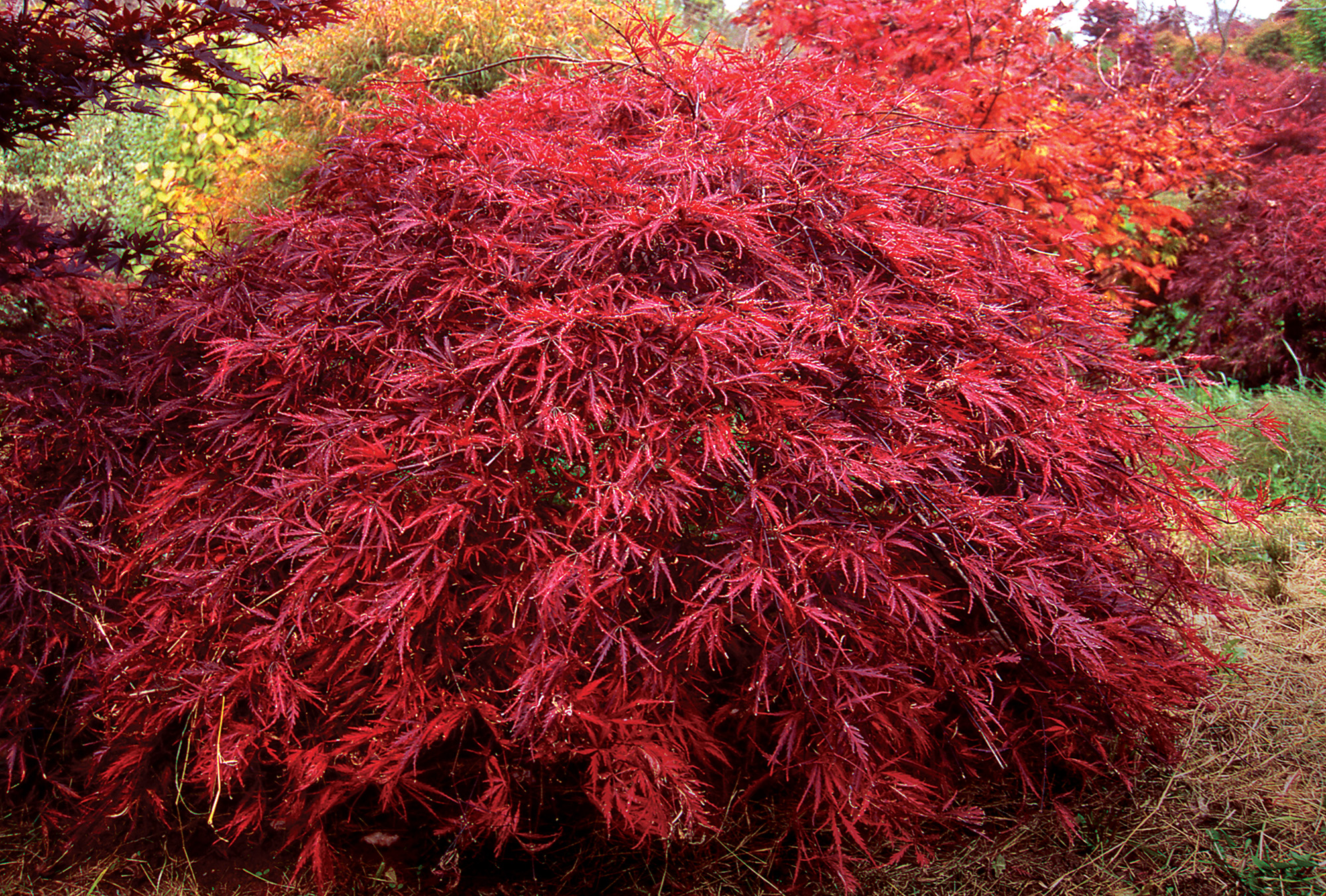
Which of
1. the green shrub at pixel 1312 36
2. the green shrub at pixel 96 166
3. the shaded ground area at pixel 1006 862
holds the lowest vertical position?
the green shrub at pixel 96 166

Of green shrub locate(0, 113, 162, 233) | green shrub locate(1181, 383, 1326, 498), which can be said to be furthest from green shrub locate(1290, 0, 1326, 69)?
green shrub locate(0, 113, 162, 233)

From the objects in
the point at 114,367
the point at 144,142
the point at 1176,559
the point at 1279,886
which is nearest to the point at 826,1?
the point at 1176,559

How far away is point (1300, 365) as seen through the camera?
6.00 metres

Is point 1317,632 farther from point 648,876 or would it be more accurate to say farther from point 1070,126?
point 1070,126

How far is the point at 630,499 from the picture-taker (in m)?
1.57

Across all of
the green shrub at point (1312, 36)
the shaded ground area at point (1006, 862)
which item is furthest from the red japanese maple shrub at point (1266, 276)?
the green shrub at point (1312, 36)

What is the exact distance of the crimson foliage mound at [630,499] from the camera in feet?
5.56

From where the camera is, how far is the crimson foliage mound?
1.69 m

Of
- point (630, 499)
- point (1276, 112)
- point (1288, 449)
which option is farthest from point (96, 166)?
point (1276, 112)

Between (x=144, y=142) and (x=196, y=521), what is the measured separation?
29.6ft

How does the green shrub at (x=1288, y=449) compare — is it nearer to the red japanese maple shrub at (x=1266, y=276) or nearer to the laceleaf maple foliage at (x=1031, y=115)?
the red japanese maple shrub at (x=1266, y=276)

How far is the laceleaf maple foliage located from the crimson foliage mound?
2081mm

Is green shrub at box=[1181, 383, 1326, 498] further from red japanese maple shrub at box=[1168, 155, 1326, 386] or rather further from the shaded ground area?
the shaded ground area

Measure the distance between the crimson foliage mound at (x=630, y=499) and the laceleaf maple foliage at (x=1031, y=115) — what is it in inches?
81.9
